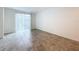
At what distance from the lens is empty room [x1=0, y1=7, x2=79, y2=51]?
14.5 feet

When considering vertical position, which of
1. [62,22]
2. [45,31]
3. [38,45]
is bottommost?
[38,45]

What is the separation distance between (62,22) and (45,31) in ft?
6.76

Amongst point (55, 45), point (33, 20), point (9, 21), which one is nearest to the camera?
point (55, 45)

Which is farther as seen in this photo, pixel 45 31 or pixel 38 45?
pixel 45 31

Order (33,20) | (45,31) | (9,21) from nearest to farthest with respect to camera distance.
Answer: (9,21), (45,31), (33,20)

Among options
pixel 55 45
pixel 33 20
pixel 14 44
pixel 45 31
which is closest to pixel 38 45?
pixel 55 45

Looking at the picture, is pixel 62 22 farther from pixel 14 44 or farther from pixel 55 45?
pixel 14 44

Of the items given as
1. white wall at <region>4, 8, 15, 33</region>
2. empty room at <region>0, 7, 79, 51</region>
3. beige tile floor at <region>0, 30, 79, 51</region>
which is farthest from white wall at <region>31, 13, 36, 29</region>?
beige tile floor at <region>0, 30, 79, 51</region>

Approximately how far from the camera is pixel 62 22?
624cm
